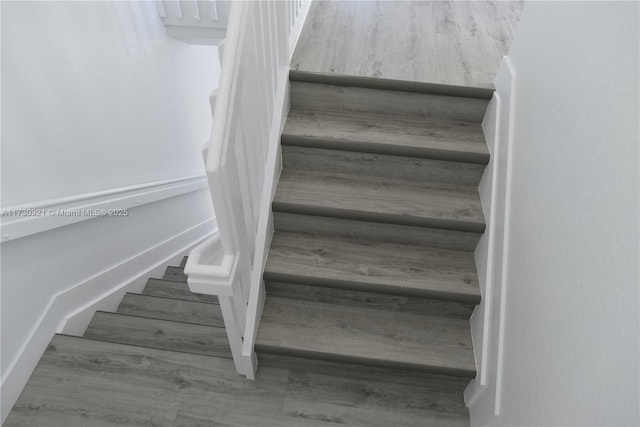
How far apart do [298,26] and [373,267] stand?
4.72ft

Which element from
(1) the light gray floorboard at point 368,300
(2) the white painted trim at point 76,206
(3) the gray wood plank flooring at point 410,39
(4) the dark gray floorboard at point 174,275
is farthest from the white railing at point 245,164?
(4) the dark gray floorboard at point 174,275

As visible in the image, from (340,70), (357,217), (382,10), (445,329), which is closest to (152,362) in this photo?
(357,217)

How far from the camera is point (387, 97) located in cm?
195

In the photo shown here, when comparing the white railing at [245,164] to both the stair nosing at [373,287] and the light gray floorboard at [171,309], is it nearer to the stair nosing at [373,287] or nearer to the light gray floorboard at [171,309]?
the stair nosing at [373,287]

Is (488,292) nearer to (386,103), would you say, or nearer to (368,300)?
(368,300)

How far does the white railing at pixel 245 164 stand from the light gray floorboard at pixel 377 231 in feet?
0.38

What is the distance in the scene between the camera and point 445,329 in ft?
5.72

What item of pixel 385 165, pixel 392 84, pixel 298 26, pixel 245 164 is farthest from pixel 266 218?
pixel 298 26

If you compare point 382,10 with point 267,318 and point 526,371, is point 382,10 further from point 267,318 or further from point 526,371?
point 526,371

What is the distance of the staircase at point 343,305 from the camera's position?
64.1 inches

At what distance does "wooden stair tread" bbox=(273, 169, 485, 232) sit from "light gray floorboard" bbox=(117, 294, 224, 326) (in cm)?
89

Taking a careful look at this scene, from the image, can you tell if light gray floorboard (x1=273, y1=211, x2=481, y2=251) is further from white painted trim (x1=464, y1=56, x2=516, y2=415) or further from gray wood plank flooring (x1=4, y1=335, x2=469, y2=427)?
gray wood plank flooring (x1=4, y1=335, x2=469, y2=427)

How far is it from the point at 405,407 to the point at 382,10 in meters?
2.31

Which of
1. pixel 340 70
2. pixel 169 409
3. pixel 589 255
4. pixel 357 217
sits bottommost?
pixel 169 409
